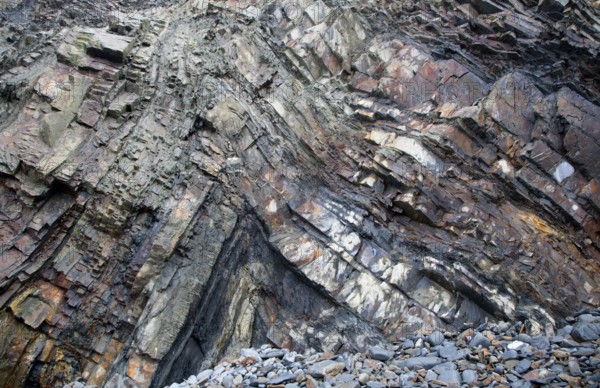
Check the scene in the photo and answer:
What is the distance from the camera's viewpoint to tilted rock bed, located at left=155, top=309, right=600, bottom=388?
7504mm

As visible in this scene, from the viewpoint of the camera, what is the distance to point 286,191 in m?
11.9

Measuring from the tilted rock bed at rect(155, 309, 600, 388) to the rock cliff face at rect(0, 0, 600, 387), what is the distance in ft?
2.69

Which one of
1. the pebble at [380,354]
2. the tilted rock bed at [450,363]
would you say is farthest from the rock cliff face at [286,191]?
the pebble at [380,354]

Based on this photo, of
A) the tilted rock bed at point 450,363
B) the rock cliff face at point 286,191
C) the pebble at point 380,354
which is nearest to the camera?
the tilted rock bed at point 450,363

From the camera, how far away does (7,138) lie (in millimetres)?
11312

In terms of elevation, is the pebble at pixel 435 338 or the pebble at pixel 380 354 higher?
the pebble at pixel 435 338

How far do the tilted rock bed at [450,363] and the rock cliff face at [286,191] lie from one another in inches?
32.3

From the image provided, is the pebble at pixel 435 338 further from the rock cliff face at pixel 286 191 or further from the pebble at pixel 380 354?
the pebble at pixel 380 354

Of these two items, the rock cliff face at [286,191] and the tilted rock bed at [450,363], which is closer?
the tilted rock bed at [450,363]

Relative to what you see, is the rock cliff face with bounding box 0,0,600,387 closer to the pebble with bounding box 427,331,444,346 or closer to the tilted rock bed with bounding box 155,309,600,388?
the pebble with bounding box 427,331,444,346

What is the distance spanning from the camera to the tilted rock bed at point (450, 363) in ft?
24.6

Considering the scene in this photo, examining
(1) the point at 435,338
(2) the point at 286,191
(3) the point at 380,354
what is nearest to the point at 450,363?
(1) the point at 435,338

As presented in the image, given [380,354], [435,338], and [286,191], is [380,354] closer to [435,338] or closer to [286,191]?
[435,338]

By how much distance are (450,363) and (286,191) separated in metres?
5.79
